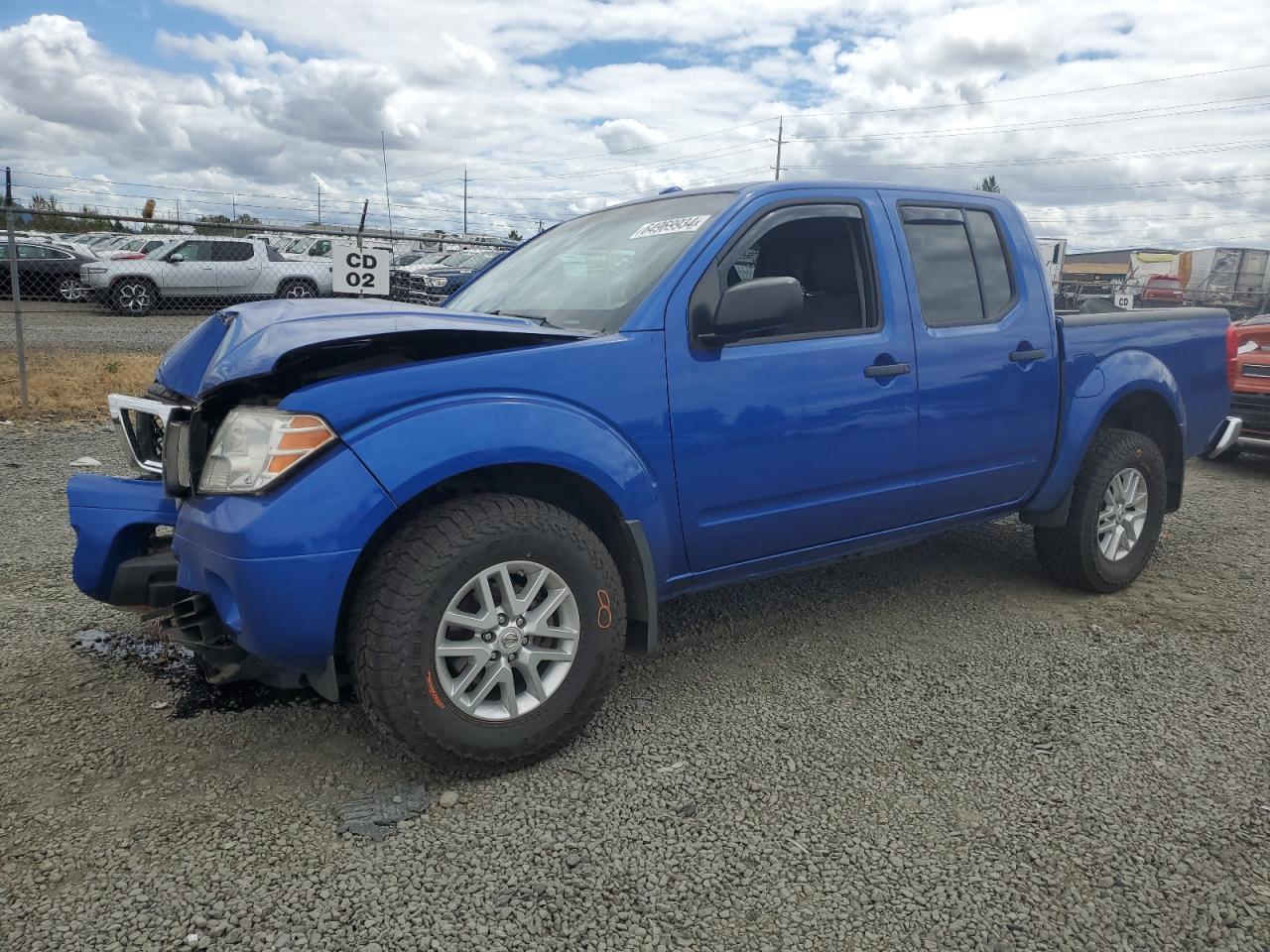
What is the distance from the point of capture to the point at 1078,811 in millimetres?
2666

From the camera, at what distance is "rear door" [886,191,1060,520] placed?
146 inches

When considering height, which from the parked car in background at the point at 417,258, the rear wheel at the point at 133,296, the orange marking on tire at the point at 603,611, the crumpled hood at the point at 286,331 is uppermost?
the parked car in background at the point at 417,258

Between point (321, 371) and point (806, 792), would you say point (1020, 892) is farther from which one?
point (321, 371)

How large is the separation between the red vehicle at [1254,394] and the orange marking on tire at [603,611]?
6.82 meters

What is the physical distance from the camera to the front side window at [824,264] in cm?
354

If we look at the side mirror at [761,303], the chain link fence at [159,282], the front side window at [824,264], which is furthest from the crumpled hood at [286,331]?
the chain link fence at [159,282]

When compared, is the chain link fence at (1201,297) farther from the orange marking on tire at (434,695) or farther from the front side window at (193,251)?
the orange marking on tire at (434,695)

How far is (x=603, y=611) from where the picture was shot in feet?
9.42

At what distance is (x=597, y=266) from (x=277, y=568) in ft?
5.63

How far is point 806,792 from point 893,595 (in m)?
1.94

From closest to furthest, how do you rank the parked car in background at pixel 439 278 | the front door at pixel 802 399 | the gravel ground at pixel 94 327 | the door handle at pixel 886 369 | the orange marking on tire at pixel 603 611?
the orange marking on tire at pixel 603 611, the front door at pixel 802 399, the door handle at pixel 886 369, the gravel ground at pixel 94 327, the parked car in background at pixel 439 278

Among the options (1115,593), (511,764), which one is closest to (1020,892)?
(511,764)

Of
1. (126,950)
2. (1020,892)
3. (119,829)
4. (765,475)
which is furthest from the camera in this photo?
(765,475)

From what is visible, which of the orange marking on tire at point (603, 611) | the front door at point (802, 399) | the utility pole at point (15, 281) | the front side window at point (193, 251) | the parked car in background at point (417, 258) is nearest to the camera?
the orange marking on tire at point (603, 611)
